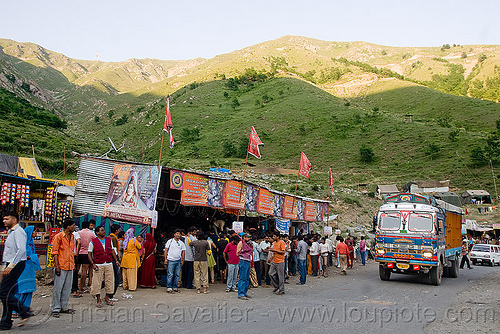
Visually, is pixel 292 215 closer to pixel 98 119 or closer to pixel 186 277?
pixel 186 277

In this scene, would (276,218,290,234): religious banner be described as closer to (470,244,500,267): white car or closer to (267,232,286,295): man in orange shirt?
(267,232,286,295): man in orange shirt

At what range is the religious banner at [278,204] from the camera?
59.6 feet

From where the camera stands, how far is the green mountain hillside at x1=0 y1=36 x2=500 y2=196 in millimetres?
58719

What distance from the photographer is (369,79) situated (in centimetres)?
11869

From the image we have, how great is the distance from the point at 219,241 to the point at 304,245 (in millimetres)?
3289

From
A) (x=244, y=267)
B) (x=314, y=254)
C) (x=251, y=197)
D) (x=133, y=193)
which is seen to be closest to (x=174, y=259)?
(x=244, y=267)

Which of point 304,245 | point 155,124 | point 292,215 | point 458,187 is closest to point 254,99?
point 155,124

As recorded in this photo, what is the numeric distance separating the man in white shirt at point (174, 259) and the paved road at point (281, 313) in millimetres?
361

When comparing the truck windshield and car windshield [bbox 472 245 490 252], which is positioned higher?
the truck windshield

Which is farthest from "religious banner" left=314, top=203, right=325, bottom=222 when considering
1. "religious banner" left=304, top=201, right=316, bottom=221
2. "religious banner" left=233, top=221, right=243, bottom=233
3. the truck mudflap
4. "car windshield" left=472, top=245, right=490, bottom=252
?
"car windshield" left=472, top=245, right=490, bottom=252

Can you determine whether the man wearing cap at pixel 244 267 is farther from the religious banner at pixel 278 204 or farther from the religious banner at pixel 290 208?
the religious banner at pixel 290 208

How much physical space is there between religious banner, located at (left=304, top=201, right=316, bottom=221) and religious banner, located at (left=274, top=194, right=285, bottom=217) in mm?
3241

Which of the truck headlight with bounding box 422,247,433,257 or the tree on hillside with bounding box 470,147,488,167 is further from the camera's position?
the tree on hillside with bounding box 470,147,488,167

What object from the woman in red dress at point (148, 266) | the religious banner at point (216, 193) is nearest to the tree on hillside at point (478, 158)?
the religious banner at point (216, 193)
